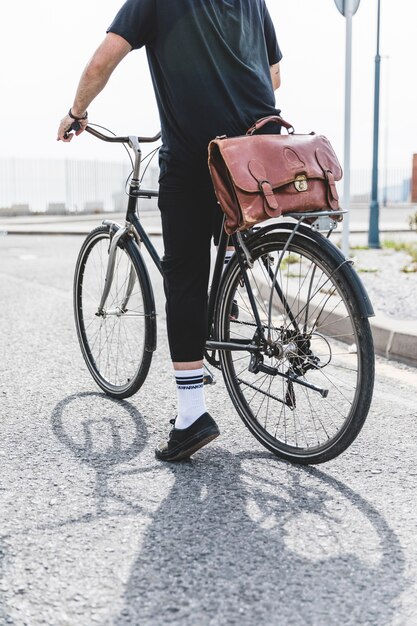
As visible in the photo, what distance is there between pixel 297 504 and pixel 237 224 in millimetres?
929

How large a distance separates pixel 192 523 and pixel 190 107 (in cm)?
143

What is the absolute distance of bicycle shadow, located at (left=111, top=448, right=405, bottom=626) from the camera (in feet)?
6.99

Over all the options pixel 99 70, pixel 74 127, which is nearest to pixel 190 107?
pixel 99 70

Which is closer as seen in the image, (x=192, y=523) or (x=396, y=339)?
(x=192, y=523)

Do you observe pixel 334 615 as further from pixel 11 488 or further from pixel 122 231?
pixel 122 231

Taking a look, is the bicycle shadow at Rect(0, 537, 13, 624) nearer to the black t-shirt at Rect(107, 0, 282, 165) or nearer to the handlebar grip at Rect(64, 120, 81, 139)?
the black t-shirt at Rect(107, 0, 282, 165)

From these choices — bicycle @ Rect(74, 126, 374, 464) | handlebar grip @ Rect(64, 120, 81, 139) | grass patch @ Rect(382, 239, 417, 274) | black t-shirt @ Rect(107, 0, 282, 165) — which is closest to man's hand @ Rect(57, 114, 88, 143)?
handlebar grip @ Rect(64, 120, 81, 139)

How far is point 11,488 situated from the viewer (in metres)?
2.98

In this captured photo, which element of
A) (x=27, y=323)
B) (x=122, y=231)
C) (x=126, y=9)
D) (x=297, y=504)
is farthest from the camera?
(x=27, y=323)

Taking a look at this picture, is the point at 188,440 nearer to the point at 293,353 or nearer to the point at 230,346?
the point at 230,346

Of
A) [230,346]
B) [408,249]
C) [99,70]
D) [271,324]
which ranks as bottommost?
[408,249]

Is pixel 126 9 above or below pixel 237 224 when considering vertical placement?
above

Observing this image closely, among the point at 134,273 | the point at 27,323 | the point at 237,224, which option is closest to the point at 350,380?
the point at 237,224

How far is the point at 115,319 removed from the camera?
Result: 4.26m
